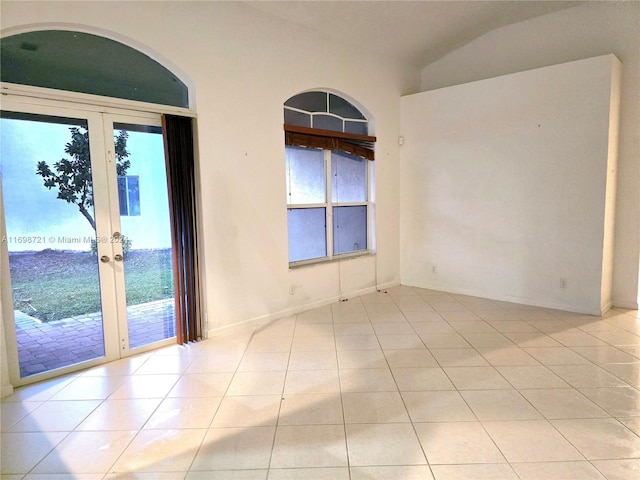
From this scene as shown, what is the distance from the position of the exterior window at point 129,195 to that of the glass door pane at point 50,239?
0.78 ft

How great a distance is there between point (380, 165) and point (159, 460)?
4.55m

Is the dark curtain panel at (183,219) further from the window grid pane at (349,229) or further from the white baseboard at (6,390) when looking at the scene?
the window grid pane at (349,229)

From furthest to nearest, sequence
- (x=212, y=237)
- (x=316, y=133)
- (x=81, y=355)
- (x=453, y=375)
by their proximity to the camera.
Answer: (x=316, y=133) < (x=212, y=237) < (x=81, y=355) < (x=453, y=375)

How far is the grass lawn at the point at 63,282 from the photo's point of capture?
287cm

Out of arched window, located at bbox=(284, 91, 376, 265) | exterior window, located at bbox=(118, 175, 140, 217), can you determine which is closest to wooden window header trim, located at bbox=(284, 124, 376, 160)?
arched window, located at bbox=(284, 91, 376, 265)

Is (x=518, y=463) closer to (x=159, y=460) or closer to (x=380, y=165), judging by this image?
(x=159, y=460)

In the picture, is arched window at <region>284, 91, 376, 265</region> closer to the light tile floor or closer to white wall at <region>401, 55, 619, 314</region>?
white wall at <region>401, 55, 619, 314</region>

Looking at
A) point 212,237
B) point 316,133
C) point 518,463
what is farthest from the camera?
point 316,133

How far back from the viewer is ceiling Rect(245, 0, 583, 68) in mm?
4164

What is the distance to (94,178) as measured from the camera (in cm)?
316

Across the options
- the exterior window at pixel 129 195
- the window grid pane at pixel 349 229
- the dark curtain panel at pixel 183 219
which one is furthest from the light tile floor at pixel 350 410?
the window grid pane at pixel 349 229

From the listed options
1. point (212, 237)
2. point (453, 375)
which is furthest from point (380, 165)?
point (453, 375)

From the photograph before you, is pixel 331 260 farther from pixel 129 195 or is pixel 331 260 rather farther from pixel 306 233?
pixel 129 195

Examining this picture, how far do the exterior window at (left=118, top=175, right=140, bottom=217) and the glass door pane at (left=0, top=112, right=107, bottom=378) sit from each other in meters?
0.24
